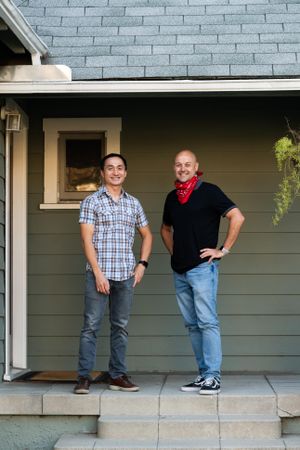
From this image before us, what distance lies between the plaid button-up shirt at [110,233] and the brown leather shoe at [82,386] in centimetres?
69

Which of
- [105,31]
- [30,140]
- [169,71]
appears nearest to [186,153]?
[169,71]

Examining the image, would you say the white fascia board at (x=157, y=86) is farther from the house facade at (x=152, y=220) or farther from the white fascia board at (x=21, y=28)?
the house facade at (x=152, y=220)

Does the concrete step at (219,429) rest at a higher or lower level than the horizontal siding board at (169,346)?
lower

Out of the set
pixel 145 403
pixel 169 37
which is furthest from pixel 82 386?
pixel 169 37

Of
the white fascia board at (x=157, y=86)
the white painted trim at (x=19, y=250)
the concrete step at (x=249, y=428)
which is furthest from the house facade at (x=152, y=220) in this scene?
the concrete step at (x=249, y=428)

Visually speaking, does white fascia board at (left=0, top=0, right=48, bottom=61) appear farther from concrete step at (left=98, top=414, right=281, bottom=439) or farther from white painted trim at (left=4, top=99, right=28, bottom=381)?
concrete step at (left=98, top=414, right=281, bottom=439)

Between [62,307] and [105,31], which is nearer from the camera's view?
[105,31]

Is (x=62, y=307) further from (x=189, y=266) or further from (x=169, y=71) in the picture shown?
(x=169, y=71)

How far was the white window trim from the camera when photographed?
23.2ft

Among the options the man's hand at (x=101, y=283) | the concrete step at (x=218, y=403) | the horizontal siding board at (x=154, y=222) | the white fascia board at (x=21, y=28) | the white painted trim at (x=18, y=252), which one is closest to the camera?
the white fascia board at (x=21, y=28)

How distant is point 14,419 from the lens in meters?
5.75

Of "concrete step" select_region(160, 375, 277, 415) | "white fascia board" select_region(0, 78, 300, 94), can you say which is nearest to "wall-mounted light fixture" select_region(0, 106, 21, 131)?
"white fascia board" select_region(0, 78, 300, 94)

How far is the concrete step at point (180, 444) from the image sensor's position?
208 inches

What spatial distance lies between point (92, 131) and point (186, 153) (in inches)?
54.2
